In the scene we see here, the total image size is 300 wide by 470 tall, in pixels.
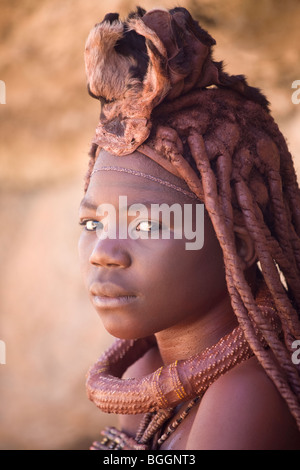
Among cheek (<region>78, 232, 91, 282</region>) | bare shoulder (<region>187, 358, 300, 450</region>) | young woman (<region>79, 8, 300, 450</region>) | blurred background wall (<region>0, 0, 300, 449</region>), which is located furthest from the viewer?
blurred background wall (<region>0, 0, 300, 449</region>)

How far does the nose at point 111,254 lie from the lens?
4.55 feet

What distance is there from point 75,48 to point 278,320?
1750 mm

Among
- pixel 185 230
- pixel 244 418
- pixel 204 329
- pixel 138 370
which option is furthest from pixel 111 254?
pixel 138 370

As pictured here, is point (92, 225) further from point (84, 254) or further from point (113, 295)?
point (113, 295)

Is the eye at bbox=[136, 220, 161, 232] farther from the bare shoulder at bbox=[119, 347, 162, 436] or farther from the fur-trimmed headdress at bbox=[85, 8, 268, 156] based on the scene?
the bare shoulder at bbox=[119, 347, 162, 436]

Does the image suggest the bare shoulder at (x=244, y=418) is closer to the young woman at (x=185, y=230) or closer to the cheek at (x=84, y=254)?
the young woman at (x=185, y=230)

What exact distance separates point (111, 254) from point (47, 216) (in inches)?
67.8

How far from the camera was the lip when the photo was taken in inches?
55.5

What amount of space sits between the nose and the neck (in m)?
0.26

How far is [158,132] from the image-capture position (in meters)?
1.45

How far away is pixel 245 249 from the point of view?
1.48m

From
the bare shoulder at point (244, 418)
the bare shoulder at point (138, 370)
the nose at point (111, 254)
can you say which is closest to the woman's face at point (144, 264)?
the nose at point (111, 254)

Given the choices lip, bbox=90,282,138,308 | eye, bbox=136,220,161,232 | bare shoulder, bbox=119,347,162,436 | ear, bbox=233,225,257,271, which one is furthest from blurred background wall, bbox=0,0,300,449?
lip, bbox=90,282,138,308
